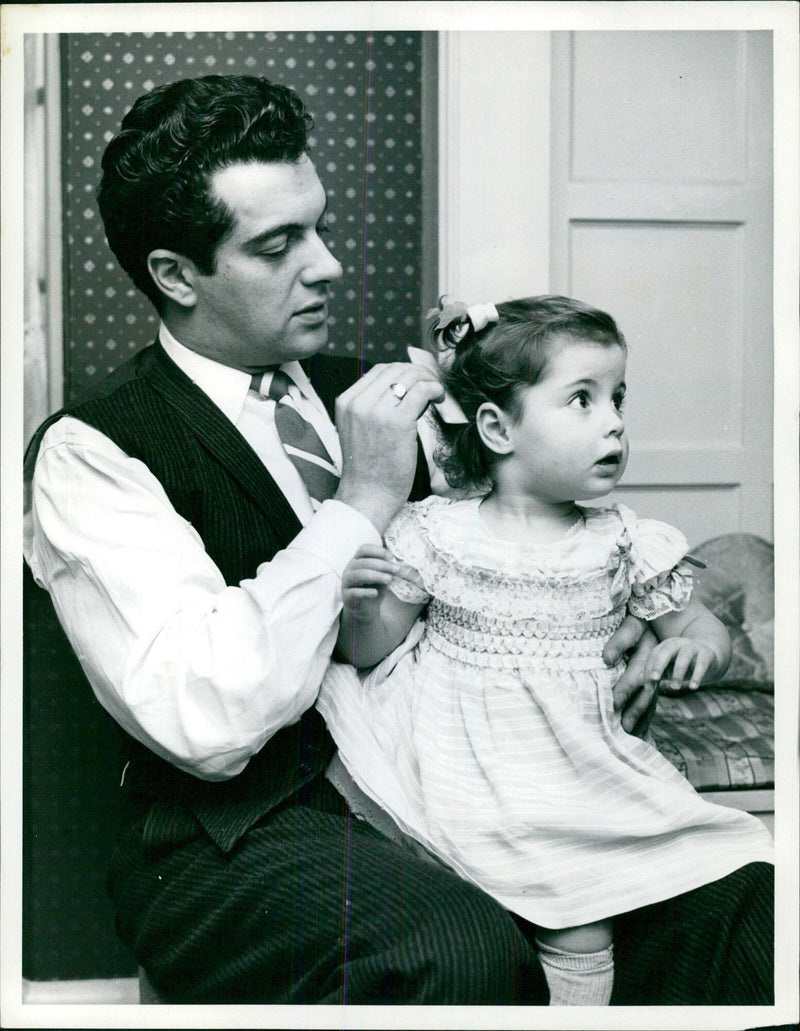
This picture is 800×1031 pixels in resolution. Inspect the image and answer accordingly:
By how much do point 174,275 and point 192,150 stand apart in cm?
19

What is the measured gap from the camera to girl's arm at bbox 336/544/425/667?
1.42m

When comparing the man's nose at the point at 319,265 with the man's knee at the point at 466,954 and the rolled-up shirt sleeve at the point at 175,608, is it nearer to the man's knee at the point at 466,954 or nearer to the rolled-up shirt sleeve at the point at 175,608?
the rolled-up shirt sleeve at the point at 175,608

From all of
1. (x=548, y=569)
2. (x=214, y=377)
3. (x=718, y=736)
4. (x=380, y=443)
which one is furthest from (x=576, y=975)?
(x=214, y=377)

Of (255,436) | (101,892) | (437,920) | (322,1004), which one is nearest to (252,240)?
(255,436)

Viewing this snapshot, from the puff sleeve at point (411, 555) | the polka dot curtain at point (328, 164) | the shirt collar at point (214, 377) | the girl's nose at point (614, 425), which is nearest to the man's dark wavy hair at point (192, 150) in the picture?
the shirt collar at point (214, 377)

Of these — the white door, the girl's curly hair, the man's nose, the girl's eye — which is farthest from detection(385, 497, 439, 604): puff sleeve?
the white door

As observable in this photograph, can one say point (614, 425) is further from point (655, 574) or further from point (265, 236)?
point (265, 236)

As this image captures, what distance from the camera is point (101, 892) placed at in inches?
82.4

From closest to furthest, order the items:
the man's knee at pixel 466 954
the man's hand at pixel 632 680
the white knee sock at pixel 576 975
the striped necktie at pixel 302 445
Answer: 1. the man's knee at pixel 466 954
2. the white knee sock at pixel 576 975
3. the man's hand at pixel 632 680
4. the striped necktie at pixel 302 445

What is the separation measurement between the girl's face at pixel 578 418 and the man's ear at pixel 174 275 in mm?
531

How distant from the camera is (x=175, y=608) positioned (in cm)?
138

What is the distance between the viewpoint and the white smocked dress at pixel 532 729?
139cm

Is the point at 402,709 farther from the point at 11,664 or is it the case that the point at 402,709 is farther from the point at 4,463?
the point at 4,463

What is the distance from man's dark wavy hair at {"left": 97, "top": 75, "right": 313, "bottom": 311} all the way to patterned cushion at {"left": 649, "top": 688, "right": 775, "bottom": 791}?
3.88ft
